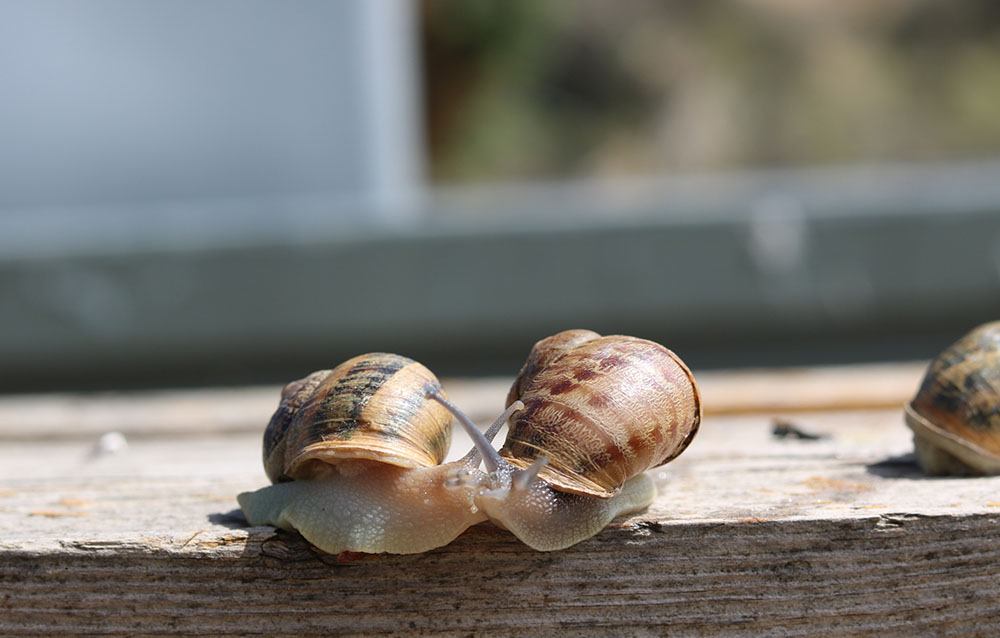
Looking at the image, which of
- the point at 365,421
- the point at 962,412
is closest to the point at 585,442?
the point at 365,421

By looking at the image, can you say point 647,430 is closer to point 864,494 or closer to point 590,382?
point 590,382

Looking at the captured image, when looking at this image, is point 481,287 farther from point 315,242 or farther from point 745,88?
point 745,88

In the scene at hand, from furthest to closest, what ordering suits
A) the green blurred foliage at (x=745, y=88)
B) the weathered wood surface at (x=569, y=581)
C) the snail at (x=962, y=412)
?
1. the green blurred foliage at (x=745, y=88)
2. the snail at (x=962, y=412)
3. the weathered wood surface at (x=569, y=581)

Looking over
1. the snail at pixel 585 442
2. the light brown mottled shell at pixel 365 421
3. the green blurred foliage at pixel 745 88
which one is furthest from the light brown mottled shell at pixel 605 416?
the green blurred foliage at pixel 745 88

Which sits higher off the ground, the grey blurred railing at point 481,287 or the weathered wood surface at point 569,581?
the weathered wood surface at point 569,581

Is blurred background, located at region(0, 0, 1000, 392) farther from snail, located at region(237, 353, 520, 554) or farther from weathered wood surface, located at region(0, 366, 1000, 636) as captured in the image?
weathered wood surface, located at region(0, 366, 1000, 636)

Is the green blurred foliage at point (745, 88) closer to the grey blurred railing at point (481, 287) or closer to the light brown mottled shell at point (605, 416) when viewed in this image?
the grey blurred railing at point (481, 287)

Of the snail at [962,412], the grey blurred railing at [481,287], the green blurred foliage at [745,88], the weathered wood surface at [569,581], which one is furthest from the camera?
the green blurred foliage at [745,88]

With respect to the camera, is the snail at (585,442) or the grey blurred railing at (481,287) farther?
the grey blurred railing at (481,287)

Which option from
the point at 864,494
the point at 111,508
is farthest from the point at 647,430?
the point at 111,508
